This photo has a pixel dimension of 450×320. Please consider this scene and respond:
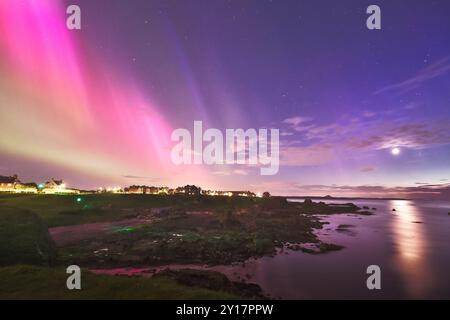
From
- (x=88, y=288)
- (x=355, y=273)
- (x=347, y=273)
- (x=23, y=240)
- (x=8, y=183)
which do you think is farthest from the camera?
(x=8, y=183)

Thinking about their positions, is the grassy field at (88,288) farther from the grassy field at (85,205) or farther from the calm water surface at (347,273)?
the grassy field at (85,205)

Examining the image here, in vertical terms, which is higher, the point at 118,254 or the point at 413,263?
the point at 118,254

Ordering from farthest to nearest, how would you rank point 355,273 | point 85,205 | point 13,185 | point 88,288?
point 13,185
point 85,205
point 355,273
point 88,288

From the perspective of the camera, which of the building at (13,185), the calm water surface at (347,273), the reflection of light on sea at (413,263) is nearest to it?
the calm water surface at (347,273)

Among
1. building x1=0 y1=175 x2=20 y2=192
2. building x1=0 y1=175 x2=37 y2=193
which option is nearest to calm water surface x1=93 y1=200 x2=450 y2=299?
building x1=0 y1=175 x2=37 y2=193

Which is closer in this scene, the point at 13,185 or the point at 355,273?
the point at 355,273

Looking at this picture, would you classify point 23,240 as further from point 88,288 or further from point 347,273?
point 347,273

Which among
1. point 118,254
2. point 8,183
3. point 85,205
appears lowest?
point 118,254

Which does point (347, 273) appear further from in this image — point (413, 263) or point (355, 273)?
point (413, 263)

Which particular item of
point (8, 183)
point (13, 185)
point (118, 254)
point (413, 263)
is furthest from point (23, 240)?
point (8, 183)

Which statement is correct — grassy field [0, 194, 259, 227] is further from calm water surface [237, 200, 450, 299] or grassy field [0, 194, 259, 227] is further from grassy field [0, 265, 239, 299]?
calm water surface [237, 200, 450, 299]

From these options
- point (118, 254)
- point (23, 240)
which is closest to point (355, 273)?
point (118, 254)

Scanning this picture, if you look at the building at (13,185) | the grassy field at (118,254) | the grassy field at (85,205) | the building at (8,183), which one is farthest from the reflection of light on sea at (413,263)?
the building at (8,183)
